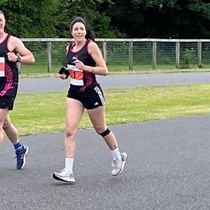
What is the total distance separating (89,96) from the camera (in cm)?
822

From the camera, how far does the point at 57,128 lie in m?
13.8

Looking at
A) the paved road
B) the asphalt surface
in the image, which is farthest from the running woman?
the paved road

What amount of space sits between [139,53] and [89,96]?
104 ft

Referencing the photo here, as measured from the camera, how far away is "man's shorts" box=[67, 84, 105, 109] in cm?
821

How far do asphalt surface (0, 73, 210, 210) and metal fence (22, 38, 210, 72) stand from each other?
874 inches

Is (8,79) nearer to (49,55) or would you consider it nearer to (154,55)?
(49,55)

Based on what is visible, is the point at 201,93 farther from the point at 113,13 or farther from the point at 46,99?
the point at 113,13

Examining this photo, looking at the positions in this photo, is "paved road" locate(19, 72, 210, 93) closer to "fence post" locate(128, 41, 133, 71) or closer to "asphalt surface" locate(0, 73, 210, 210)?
"fence post" locate(128, 41, 133, 71)

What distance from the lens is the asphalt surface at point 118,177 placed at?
705 cm

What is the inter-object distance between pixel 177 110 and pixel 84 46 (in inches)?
391

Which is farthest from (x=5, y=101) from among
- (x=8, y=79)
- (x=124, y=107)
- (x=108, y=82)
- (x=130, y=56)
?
(x=130, y=56)

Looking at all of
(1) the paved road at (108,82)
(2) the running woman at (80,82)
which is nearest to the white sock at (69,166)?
(2) the running woman at (80,82)

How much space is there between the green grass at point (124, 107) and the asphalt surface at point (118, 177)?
1.95m

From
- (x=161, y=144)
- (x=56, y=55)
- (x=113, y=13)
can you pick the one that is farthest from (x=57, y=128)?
(x=113, y=13)
